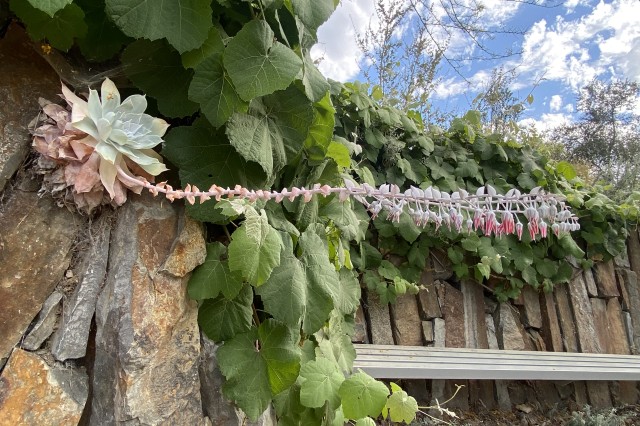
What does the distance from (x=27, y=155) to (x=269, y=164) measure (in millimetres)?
417

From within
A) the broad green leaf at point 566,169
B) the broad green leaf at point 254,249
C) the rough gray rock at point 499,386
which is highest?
the broad green leaf at point 566,169

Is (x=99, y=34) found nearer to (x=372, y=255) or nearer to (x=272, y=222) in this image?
(x=272, y=222)

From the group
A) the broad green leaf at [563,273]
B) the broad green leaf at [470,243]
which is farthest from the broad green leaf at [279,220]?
the broad green leaf at [563,273]

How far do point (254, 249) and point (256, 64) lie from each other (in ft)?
1.06

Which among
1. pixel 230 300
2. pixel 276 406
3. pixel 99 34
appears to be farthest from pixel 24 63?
pixel 276 406

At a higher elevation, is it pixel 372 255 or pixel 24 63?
pixel 24 63

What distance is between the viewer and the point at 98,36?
91cm

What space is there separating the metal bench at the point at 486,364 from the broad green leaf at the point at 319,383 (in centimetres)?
94

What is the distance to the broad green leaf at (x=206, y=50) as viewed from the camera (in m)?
0.90

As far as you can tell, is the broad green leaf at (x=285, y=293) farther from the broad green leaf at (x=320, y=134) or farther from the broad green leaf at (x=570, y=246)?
the broad green leaf at (x=570, y=246)

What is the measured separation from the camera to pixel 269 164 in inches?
36.5

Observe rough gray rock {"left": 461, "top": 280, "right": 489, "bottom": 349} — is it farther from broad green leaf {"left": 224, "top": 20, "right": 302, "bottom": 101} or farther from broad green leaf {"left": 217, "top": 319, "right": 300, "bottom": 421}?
broad green leaf {"left": 224, "top": 20, "right": 302, "bottom": 101}

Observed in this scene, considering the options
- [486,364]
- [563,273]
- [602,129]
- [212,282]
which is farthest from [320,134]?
[602,129]

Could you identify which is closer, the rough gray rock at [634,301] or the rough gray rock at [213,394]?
the rough gray rock at [213,394]
